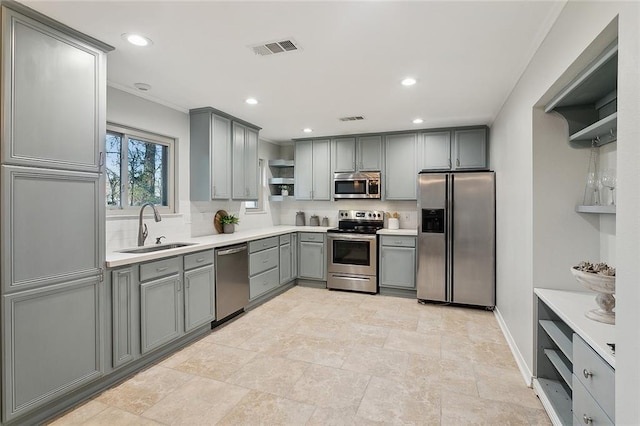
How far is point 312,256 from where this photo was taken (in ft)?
17.0

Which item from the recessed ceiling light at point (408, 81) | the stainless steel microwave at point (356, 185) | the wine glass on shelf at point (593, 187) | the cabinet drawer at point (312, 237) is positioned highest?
the recessed ceiling light at point (408, 81)

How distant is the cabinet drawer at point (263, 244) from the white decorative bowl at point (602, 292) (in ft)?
10.6

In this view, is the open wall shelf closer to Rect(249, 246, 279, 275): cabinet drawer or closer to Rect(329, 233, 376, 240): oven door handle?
Rect(329, 233, 376, 240): oven door handle

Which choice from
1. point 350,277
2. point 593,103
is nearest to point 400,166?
Answer: point 350,277

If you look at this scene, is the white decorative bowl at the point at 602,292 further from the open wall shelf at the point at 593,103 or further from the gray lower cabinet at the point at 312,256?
the gray lower cabinet at the point at 312,256

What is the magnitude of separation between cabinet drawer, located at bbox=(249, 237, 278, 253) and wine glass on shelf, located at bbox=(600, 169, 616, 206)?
11.0ft

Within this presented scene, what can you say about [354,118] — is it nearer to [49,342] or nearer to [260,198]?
[260,198]

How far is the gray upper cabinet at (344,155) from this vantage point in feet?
17.4

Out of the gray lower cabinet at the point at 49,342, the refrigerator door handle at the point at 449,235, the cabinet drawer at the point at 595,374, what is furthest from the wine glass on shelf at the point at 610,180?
the gray lower cabinet at the point at 49,342

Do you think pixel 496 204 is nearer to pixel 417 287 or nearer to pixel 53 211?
pixel 417 287

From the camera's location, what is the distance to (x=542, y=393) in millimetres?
2160

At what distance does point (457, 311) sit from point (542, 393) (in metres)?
1.96

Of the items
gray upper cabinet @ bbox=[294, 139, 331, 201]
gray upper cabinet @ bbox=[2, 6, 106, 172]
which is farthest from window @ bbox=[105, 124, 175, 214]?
gray upper cabinet @ bbox=[294, 139, 331, 201]

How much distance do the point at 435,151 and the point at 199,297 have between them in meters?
3.76
